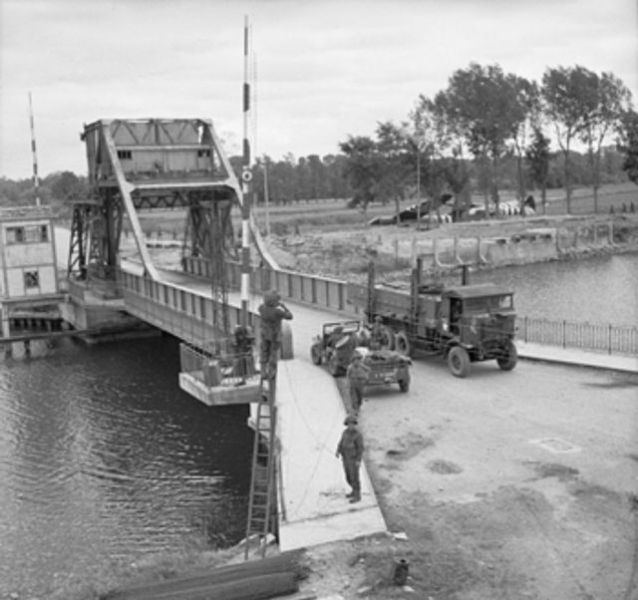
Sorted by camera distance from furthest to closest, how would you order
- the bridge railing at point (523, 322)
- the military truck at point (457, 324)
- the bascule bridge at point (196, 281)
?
the bridge railing at point (523, 322) < the military truck at point (457, 324) < the bascule bridge at point (196, 281)

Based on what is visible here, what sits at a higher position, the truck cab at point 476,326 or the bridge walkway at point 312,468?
the truck cab at point 476,326

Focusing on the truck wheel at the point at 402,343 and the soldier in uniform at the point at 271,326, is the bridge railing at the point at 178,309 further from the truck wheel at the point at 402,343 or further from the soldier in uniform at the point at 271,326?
the soldier in uniform at the point at 271,326

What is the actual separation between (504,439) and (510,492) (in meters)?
2.91

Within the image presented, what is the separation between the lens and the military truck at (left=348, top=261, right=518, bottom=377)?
2245cm

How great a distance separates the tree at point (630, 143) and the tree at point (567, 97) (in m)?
4.15

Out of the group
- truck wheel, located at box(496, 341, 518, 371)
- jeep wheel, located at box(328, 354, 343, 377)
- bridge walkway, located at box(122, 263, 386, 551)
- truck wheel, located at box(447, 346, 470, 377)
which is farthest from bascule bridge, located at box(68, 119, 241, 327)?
truck wheel, located at box(496, 341, 518, 371)

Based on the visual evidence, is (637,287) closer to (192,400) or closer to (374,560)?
(192,400)

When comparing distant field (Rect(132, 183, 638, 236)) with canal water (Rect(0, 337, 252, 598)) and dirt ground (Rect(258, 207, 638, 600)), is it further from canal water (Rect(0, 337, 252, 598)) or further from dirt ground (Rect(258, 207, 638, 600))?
dirt ground (Rect(258, 207, 638, 600))

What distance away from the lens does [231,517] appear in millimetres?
19219

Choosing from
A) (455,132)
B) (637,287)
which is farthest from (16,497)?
(455,132)

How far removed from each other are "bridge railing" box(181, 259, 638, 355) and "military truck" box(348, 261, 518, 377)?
4.10 m

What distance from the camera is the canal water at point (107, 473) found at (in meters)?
17.8

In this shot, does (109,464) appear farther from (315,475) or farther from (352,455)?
(352,455)

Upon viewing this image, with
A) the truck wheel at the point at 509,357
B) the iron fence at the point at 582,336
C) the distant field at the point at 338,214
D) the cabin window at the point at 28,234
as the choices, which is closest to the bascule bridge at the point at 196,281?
the cabin window at the point at 28,234
